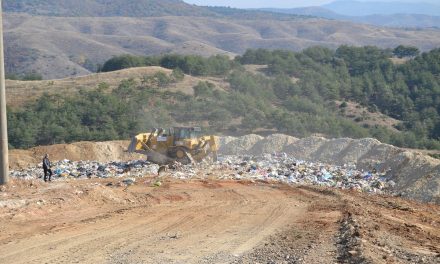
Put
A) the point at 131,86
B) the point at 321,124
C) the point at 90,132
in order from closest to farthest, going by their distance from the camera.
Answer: the point at 90,132 → the point at 321,124 → the point at 131,86

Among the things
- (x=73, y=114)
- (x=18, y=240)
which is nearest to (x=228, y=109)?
(x=73, y=114)

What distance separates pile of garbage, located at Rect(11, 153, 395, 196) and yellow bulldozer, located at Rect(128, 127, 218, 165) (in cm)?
41

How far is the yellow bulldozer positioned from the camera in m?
24.8

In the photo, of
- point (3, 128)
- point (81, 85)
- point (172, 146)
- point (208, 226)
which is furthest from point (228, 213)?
point (81, 85)

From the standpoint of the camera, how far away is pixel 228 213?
15.0 metres

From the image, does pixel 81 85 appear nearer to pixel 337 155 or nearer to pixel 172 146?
pixel 337 155

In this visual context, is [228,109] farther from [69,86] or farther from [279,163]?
[279,163]

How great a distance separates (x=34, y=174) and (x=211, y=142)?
6264 millimetres

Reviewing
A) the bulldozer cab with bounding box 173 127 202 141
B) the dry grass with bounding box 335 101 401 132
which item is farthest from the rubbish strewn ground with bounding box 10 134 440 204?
the dry grass with bounding box 335 101 401 132

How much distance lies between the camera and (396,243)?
37.3ft

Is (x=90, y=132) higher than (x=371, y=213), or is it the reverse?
(x=371, y=213)

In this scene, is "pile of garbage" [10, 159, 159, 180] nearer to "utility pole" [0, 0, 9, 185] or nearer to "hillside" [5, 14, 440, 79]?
"utility pole" [0, 0, 9, 185]

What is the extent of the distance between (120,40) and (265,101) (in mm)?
105156

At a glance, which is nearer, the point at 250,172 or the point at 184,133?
the point at 250,172
